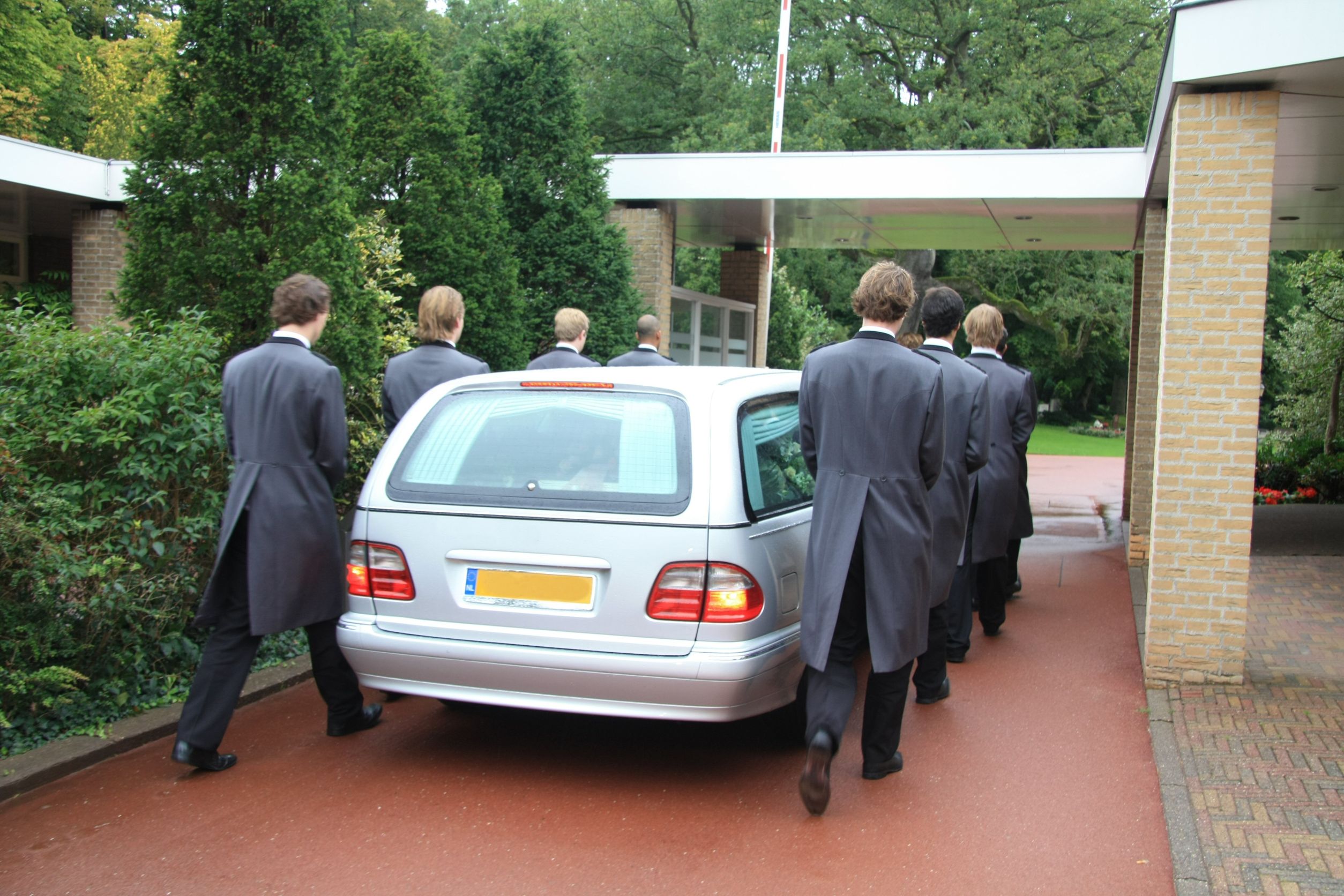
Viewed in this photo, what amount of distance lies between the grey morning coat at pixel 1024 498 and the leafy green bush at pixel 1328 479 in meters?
6.73

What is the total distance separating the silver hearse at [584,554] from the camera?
424cm

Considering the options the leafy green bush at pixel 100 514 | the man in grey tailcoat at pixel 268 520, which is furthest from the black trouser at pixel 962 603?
the leafy green bush at pixel 100 514

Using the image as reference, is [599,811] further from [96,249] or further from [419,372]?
[96,249]

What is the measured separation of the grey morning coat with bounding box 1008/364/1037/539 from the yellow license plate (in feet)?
12.7

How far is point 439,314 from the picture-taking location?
6.45 metres

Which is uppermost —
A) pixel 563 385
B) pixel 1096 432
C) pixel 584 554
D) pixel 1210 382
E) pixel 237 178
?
pixel 237 178

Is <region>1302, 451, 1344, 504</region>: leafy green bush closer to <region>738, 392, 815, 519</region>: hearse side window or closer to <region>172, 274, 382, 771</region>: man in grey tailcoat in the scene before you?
<region>738, 392, 815, 519</region>: hearse side window

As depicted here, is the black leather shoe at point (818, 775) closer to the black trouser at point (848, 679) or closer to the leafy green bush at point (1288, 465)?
the black trouser at point (848, 679)

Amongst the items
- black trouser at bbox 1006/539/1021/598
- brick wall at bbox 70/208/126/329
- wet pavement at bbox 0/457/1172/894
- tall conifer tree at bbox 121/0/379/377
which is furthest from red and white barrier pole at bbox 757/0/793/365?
wet pavement at bbox 0/457/1172/894

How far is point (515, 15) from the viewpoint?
148ft

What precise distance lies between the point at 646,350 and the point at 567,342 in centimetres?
82

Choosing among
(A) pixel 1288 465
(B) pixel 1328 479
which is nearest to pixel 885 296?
(B) pixel 1328 479

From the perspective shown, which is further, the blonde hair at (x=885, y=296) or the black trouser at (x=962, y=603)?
the black trouser at (x=962, y=603)

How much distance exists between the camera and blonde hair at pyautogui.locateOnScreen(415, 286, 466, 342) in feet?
21.2
